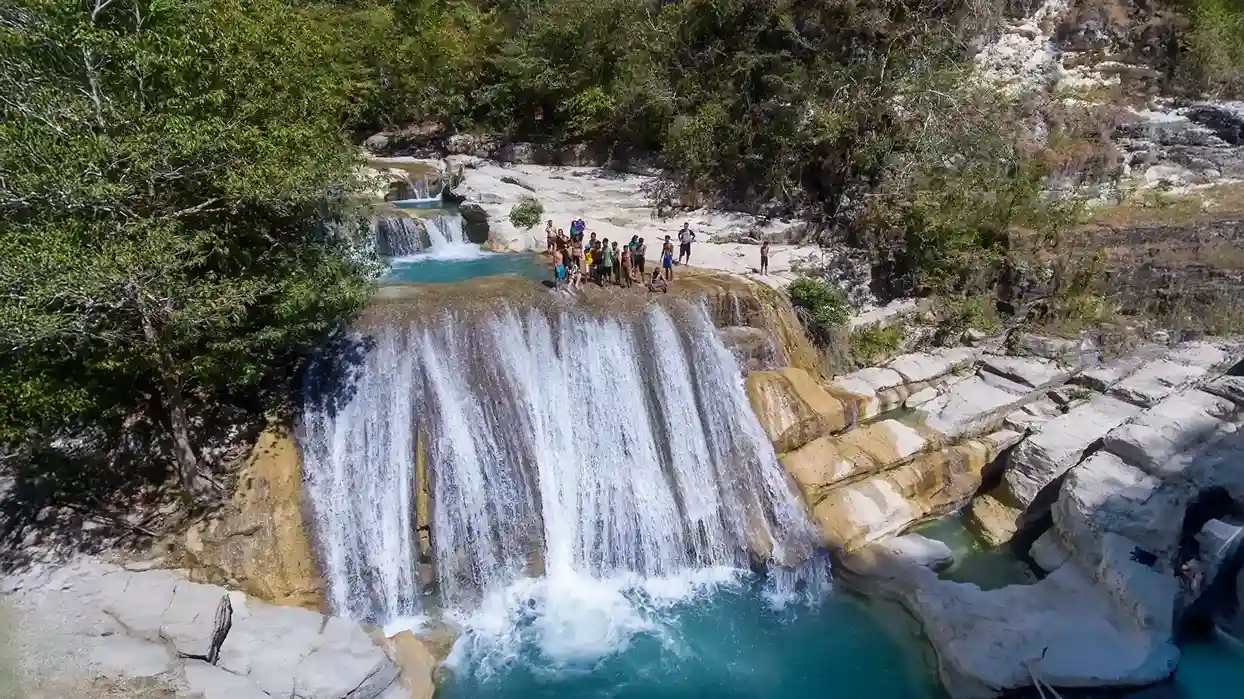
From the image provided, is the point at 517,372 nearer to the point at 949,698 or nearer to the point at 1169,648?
the point at 949,698

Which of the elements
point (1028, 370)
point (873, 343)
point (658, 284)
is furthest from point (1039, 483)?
point (658, 284)

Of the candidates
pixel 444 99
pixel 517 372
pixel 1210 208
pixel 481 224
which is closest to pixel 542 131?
pixel 444 99

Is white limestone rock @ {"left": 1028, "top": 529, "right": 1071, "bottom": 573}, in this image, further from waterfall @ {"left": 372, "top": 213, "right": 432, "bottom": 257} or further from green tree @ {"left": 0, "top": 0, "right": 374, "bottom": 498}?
waterfall @ {"left": 372, "top": 213, "right": 432, "bottom": 257}

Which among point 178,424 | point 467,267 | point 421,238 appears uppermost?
point 421,238

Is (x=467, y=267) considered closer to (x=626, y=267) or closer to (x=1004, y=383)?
(x=626, y=267)

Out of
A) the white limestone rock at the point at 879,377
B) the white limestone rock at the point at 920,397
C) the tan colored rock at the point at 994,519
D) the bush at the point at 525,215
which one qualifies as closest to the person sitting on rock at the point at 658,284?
the white limestone rock at the point at 879,377
